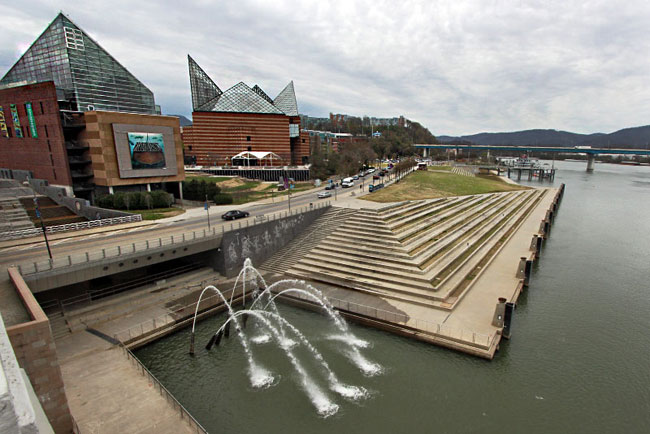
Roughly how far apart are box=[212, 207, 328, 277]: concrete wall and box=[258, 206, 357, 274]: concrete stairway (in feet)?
2.50

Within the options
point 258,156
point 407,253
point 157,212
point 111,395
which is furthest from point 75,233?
point 258,156

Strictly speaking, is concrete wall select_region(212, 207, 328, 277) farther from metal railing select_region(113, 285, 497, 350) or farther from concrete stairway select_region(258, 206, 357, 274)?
metal railing select_region(113, 285, 497, 350)

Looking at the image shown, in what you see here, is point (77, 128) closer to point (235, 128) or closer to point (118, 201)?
point (118, 201)

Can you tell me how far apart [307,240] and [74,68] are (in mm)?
49938

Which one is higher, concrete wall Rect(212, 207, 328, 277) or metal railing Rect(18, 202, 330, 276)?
metal railing Rect(18, 202, 330, 276)

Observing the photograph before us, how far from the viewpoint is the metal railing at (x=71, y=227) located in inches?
1299

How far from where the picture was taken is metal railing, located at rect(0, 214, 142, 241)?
33.0 metres

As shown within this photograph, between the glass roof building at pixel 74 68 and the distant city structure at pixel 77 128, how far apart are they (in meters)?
0.14

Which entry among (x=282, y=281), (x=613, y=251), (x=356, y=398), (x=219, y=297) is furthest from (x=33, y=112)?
(x=613, y=251)

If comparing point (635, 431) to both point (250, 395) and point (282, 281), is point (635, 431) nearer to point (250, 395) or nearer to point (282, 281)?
point (250, 395)

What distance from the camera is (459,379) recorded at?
782 inches

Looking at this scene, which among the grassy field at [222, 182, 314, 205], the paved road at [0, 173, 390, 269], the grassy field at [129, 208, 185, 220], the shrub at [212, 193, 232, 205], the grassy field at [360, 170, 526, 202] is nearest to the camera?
the paved road at [0, 173, 390, 269]

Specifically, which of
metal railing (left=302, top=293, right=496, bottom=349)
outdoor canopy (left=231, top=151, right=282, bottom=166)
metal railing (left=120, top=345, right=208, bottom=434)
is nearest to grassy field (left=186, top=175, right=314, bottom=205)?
outdoor canopy (left=231, top=151, right=282, bottom=166)

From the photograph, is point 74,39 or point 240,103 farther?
point 240,103
